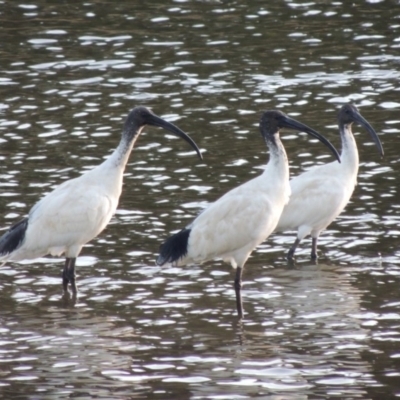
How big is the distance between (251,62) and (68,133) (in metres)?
4.28

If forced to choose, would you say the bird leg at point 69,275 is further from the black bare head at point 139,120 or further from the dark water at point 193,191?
the black bare head at point 139,120

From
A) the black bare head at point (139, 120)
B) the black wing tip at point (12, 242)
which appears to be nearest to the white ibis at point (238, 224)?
the black bare head at point (139, 120)

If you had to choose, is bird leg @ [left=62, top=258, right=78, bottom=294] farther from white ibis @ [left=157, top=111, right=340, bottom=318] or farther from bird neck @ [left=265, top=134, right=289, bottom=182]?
bird neck @ [left=265, top=134, right=289, bottom=182]

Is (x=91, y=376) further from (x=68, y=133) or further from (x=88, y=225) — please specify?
(x=68, y=133)

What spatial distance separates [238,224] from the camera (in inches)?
466

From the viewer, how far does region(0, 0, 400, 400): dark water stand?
10125 millimetres

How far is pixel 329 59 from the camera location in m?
20.9

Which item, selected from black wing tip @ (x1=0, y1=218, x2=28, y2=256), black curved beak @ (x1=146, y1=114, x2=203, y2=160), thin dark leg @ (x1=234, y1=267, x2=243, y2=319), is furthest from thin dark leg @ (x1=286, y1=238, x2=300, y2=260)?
black wing tip @ (x1=0, y1=218, x2=28, y2=256)

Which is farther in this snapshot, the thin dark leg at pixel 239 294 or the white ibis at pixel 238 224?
the white ibis at pixel 238 224

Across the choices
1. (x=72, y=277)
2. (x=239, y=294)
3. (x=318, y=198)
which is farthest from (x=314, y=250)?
(x=72, y=277)

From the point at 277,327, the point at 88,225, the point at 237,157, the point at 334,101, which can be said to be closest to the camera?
the point at 277,327

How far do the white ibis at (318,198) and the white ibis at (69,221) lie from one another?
2220mm

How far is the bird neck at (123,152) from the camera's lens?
1259cm

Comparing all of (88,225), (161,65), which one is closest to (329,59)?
(161,65)
